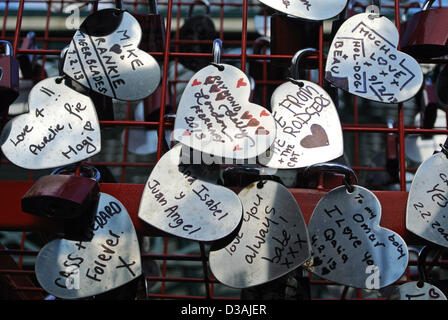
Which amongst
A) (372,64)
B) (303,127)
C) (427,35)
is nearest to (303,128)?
(303,127)

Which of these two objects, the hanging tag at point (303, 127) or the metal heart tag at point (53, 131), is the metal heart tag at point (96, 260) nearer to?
the metal heart tag at point (53, 131)

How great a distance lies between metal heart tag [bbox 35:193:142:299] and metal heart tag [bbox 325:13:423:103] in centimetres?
32

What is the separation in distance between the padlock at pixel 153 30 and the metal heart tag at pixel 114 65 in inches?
3.4

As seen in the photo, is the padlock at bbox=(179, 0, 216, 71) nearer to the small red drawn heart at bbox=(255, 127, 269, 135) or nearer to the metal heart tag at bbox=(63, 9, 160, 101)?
the metal heart tag at bbox=(63, 9, 160, 101)

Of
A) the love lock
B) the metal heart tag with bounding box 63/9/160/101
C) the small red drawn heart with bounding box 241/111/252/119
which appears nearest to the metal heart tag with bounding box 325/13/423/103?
the small red drawn heart with bounding box 241/111/252/119

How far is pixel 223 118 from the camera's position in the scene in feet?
2.29

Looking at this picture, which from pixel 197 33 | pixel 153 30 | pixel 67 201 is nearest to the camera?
pixel 67 201

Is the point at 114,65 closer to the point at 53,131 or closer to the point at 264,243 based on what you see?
the point at 53,131

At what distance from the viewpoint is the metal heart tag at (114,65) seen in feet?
2.46

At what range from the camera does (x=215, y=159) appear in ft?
2.23

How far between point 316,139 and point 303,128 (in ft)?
0.07
